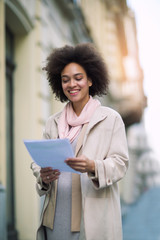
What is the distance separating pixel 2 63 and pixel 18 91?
1.33 metres

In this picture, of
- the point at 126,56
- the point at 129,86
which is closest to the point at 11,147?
the point at 129,86

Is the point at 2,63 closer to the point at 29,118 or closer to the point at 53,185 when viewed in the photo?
the point at 29,118

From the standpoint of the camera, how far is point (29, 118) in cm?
667

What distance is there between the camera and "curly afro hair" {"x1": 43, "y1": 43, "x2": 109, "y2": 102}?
2.68 meters

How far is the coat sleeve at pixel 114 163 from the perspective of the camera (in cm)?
229

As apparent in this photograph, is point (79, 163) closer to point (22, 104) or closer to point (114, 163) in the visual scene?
point (114, 163)

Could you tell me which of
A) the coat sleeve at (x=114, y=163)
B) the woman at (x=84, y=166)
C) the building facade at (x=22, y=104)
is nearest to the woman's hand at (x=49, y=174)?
the woman at (x=84, y=166)

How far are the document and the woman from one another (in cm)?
5

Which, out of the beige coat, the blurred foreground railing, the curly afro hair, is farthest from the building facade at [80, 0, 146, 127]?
the beige coat

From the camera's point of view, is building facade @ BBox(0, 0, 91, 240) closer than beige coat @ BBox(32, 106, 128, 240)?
No

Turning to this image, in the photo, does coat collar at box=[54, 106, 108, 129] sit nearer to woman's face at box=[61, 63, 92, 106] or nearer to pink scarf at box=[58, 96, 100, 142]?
pink scarf at box=[58, 96, 100, 142]

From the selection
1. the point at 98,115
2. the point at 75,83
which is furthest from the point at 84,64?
the point at 98,115

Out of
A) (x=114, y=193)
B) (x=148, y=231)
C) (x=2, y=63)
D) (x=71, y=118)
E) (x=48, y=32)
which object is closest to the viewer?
(x=114, y=193)

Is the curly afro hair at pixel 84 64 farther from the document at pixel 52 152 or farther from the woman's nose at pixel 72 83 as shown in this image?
the document at pixel 52 152
